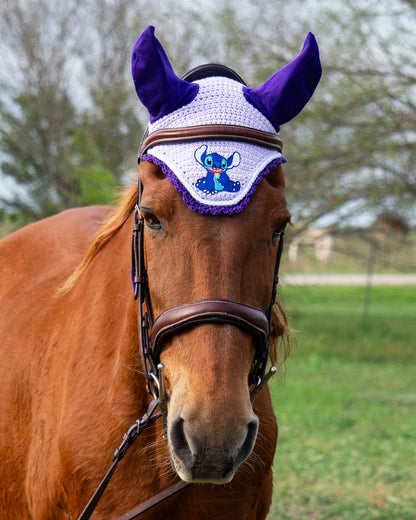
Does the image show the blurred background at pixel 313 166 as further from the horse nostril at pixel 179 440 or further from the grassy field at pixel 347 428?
the horse nostril at pixel 179 440

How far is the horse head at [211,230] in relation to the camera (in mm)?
1611

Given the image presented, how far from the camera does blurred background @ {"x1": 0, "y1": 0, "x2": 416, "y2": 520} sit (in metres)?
5.90

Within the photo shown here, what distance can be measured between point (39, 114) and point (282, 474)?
33.3 feet

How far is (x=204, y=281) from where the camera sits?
5.72 ft

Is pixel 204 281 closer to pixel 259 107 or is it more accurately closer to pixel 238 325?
pixel 238 325

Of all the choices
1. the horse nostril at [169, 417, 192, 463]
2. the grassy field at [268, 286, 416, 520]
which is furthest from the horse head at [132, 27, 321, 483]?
the grassy field at [268, 286, 416, 520]

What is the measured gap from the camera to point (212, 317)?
168 cm

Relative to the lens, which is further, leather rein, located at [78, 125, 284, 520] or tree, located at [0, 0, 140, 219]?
tree, located at [0, 0, 140, 219]

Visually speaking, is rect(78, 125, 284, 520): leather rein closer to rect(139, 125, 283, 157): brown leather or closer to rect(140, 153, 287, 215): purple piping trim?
rect(139, 125, 283, 157): brown leather

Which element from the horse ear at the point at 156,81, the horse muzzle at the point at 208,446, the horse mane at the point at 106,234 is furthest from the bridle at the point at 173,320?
the horse mane at the point at 106,234

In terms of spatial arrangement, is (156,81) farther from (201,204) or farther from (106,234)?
(106,234)

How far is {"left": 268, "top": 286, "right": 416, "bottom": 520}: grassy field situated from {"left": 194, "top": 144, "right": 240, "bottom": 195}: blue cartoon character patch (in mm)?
1082

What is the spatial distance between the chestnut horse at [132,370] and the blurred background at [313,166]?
56.8 inches

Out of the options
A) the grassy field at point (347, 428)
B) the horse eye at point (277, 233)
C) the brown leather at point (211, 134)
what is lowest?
the grassy field at point (347, 428)
